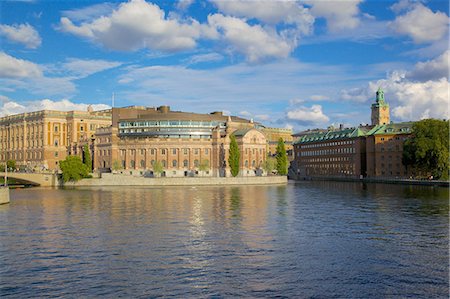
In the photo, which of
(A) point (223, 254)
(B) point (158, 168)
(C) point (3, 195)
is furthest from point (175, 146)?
(A) point (223, 254)

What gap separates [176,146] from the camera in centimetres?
18400

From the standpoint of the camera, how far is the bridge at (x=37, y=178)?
148 metres

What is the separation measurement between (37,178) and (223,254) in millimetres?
119724

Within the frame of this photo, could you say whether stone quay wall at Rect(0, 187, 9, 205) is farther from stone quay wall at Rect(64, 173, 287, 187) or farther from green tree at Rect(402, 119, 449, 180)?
green tree at Rect(402, 119, 449, 180)

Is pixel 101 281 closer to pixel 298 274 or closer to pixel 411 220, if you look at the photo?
pixel 298 274

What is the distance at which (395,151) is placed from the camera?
195250 mm

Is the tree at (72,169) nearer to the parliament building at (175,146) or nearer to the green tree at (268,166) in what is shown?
the parliament building at (175,146)

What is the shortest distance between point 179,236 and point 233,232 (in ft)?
19.2

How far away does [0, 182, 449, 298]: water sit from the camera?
34094 mm

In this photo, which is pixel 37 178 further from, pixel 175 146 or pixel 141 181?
pixel 175 146

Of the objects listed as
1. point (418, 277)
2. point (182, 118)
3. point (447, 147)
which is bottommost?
point (418, 277)

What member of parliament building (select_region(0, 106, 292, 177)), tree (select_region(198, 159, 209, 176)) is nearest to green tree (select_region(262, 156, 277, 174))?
parliament building (select_region(0, 106, 292, 177))

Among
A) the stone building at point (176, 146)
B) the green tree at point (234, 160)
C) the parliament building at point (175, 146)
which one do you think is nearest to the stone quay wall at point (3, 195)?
the green tree at point (234, 160)

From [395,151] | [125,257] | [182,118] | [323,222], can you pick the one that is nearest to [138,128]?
[182,118]
